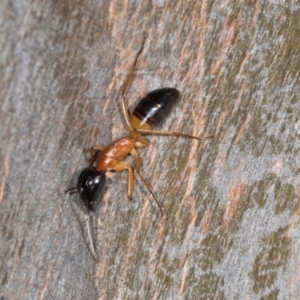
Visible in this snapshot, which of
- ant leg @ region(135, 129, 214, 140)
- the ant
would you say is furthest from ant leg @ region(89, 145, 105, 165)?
ant leg @ region(135, 129, 214, 140)

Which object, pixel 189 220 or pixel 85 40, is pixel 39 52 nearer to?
pixel 85 40

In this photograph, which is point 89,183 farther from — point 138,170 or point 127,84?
point 127,84

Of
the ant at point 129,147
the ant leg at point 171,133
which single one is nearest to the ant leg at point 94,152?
the ant at point 129,147

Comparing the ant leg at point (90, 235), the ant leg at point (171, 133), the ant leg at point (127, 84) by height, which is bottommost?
the ant leg at point (90, 235)

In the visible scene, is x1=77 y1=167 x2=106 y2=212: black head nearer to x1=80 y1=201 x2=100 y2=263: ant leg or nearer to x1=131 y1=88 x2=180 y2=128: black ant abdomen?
x1=80 y1=201 x2=100 y2=263: ant leg

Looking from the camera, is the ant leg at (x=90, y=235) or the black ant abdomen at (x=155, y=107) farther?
the black ant abdomen at (x=155, y=107)

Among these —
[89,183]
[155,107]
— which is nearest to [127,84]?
[155,107]

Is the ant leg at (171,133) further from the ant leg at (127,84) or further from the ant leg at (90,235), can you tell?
the ant leg at (90,235)

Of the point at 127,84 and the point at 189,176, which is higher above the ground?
the point at 127,84
